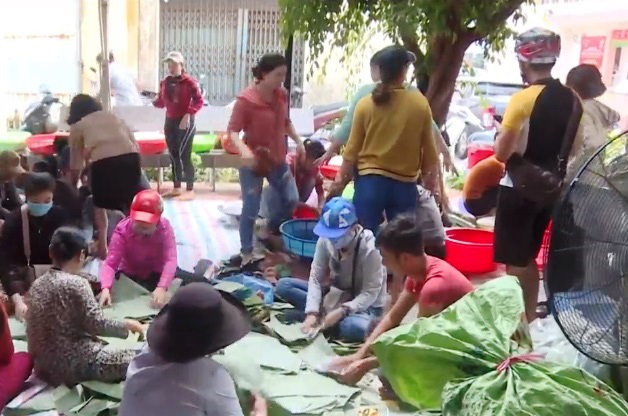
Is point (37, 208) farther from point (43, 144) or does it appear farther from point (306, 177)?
point (43, 144)

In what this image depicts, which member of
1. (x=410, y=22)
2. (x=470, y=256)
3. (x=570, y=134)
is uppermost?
(x=410, y=22)

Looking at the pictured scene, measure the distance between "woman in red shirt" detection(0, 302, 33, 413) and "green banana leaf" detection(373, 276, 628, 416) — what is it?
1422 mm

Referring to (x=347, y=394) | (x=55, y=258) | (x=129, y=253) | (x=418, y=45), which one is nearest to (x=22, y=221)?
(x=129, y=253)

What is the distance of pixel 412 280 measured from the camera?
8.66ft

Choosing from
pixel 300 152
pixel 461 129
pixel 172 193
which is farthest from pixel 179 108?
pixel 461 129

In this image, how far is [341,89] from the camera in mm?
7137

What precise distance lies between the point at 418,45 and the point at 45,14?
14.5ft

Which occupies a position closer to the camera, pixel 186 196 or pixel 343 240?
pixel 343 240

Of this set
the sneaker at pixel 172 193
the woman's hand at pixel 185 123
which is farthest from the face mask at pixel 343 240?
the sneaker at pixel 172 193

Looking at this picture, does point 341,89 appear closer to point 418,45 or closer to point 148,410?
point 418,45

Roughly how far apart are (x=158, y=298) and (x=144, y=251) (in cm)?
31

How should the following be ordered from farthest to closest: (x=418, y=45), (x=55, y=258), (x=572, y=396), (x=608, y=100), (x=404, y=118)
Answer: (x=608, y=100) < (x=418, y=45) < (x=404, y=118) < (x=55, y=258) < (x=572, y=396)

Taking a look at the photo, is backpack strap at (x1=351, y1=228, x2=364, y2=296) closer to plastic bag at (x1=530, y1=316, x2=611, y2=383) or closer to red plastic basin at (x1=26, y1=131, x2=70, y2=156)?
plastic bag at (x1=530, y1=316, x2=611, y2=383)

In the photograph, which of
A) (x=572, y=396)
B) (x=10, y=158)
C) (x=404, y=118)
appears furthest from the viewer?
(x=10, y=158)
